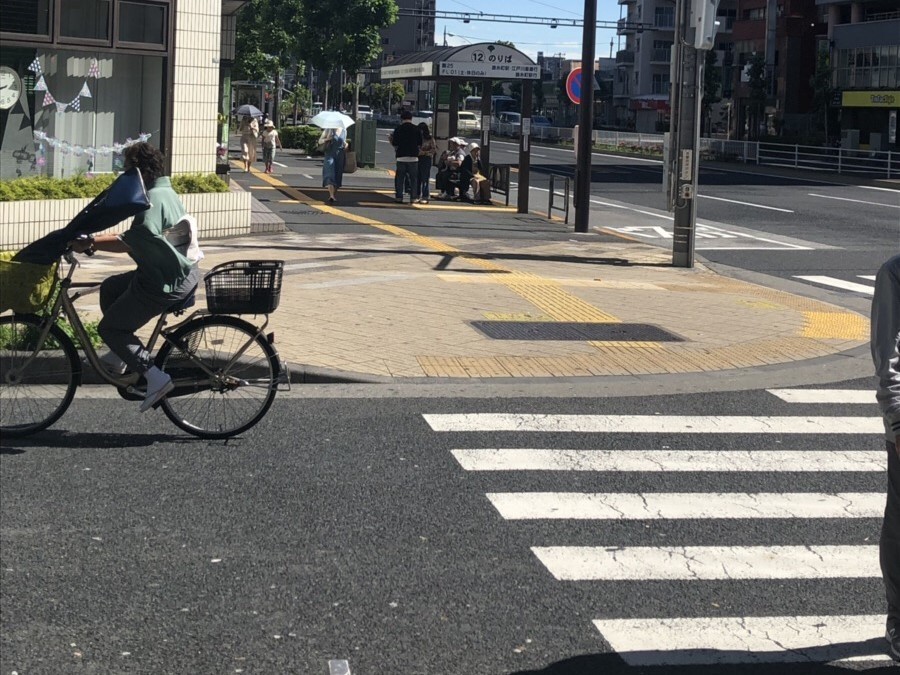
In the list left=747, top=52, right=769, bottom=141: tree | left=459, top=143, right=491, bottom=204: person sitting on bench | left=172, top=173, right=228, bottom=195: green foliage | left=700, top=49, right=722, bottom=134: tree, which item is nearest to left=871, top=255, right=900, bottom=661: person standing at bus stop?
left=172, top=173, right=228, bottom=195: green foliage

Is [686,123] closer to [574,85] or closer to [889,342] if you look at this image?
[574,85]

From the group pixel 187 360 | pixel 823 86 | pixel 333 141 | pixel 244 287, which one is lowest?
pixel 187 360

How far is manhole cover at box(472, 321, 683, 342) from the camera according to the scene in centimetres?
1138

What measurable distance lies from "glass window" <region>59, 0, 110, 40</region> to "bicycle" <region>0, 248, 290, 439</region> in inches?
372

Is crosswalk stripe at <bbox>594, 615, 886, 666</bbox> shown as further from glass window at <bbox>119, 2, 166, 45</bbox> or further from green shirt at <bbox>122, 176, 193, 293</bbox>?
glass window at <bbox>119, 2, 166, 45</bbox>

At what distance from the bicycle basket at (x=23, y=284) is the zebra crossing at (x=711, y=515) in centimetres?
241

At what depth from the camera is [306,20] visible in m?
59.6

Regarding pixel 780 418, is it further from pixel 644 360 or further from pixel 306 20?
pixel 306 20

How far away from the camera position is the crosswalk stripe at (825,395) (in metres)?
9.45

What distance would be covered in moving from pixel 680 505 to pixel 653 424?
1.95 meters

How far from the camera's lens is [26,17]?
15.6m

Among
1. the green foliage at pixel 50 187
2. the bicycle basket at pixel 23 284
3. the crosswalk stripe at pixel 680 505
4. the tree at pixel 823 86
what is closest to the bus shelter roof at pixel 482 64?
the green foliage at pixel 50 187

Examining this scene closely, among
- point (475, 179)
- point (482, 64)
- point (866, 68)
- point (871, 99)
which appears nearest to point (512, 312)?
point (475, 179)

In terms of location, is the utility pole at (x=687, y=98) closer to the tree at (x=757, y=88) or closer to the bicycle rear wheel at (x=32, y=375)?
the bicycle rear wheel at (x=32, y=375)
